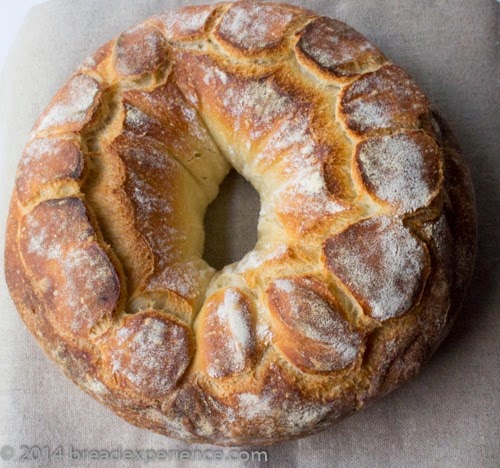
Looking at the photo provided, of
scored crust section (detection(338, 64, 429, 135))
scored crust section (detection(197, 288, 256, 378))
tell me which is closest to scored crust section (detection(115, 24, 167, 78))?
scored crust section (detection(338, 64, 429, 135))

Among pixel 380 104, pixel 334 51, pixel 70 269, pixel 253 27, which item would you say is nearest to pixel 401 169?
pixel 380 104

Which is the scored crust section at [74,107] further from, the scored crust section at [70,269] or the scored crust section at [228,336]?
the scored crust section at [228,336]

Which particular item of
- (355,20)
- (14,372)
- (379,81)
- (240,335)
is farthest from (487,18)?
(14,372)

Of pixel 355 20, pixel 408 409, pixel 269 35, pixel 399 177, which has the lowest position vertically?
pixel 408 409

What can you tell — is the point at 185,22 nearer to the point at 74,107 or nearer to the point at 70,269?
the point at 74,107

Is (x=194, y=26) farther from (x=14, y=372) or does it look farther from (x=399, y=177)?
(x=14, y=372)

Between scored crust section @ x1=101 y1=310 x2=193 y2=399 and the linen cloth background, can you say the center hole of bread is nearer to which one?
the linen cloth background

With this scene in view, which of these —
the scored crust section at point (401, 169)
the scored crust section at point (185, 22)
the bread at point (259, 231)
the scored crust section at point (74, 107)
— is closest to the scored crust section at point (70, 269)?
the bread at point (259, 231)
